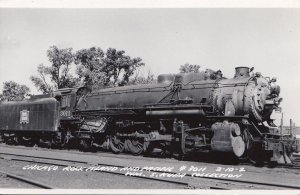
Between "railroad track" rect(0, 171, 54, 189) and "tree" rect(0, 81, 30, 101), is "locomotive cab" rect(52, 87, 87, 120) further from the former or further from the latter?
"tree" rect(0, 81, 30, 101)

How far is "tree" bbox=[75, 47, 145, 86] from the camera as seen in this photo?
4184cm

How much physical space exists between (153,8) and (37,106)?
13434mm

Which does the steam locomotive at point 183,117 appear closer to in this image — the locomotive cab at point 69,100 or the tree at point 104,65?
the locomotive cab at point 69,100

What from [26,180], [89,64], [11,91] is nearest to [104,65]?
[89,64]

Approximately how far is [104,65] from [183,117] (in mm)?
30757

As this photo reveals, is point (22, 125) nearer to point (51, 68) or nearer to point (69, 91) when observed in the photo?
point (69, 91)

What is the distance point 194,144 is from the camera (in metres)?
13.4

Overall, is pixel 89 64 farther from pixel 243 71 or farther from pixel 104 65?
pixel 243 71

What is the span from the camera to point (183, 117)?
44.8 ft

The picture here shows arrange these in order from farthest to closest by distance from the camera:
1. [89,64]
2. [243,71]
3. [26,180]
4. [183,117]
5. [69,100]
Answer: [89,64], [69,100], [243,71], [183,117], [26,180]

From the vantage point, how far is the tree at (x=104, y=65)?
137 ft

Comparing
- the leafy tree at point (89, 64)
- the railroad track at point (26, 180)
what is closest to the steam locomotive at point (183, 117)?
the railroad track at point (26, 180)

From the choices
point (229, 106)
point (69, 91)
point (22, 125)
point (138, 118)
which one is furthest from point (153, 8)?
point (22, 125)

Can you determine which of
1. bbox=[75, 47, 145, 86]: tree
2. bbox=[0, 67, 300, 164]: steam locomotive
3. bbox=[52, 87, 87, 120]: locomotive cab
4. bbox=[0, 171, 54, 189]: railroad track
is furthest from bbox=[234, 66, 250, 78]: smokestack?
bbox=[75, 47, 145, 86]: tree
